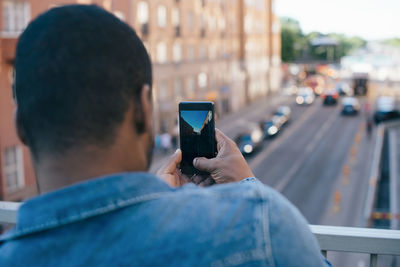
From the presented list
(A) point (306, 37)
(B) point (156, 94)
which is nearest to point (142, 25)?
Result: (B) point (156, 94)

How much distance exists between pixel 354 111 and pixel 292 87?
20161 mm

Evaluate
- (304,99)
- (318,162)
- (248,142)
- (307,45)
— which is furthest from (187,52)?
(307,45)

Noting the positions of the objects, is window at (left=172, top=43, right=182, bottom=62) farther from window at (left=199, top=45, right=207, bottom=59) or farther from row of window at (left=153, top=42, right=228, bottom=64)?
window at (left=199, top=45, right=207, bottom=59)

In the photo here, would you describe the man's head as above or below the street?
above

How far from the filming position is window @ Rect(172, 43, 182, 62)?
113 feet

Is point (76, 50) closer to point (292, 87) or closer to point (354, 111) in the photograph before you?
point (354, 111)

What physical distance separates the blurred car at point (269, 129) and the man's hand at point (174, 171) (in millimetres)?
34722

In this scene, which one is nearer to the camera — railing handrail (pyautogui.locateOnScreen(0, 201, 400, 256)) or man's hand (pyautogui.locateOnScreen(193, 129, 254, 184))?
man's hand (pyautogui.locateOnScreen(193, 129, 254, 184))

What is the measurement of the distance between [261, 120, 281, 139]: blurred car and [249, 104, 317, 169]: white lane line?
600 millimetres

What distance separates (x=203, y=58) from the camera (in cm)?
3956

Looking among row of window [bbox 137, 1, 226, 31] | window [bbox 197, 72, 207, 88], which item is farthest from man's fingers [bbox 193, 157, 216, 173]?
window [bbox 197, 72, 207, 88]

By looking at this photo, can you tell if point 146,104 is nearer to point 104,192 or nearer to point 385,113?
point 104,192

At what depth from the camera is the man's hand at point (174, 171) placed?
181 centimetres

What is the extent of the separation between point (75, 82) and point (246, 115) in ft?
142
